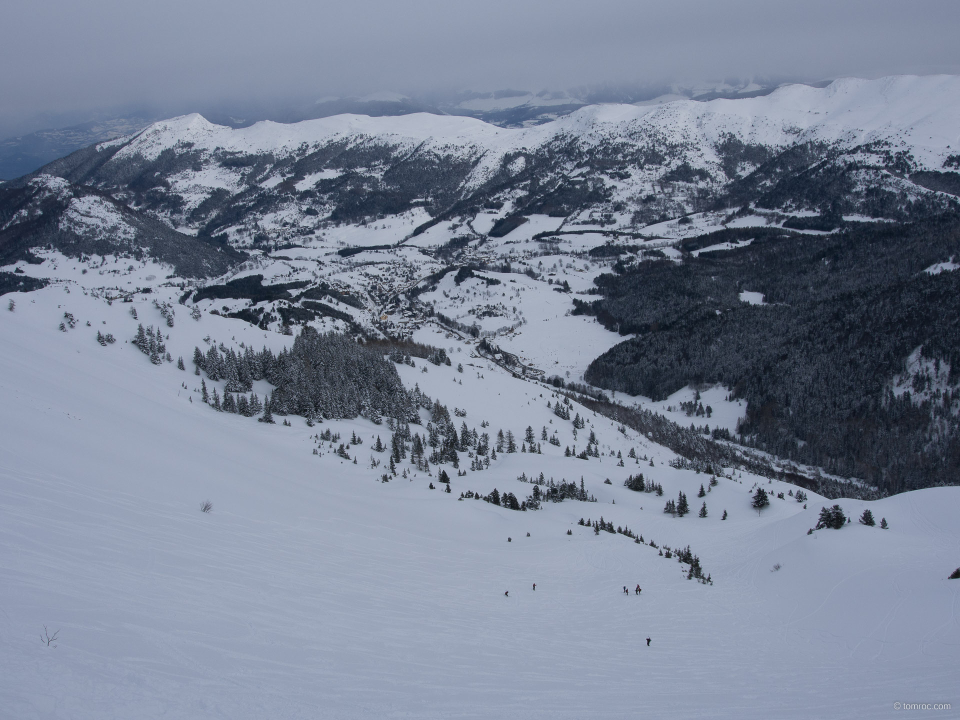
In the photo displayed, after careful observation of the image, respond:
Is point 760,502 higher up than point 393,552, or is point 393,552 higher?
point 393,552

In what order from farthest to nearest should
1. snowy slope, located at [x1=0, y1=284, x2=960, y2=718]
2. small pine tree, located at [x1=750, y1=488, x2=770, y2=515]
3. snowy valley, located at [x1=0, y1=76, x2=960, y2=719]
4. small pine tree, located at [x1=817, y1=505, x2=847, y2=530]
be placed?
small pine tree, located at [x1=750, y1=488, x2=770, y2=515] → small pine tree, located at [x1=817, y1=505, x2=847, y2=530] → snowy valley, located at [x1=0, y1=76, x2=960, y2=719] → snowy slope, located at [x1=0, y1=284, x2=960, y2=718]

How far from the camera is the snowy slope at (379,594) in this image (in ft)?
34.0

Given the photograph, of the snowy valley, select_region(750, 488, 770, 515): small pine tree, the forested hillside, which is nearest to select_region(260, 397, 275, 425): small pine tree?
the snowy valley

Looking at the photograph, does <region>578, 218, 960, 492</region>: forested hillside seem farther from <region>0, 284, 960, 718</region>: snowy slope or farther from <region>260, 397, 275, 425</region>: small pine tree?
<region>260, 397, 275, 425</region>: small pine tree

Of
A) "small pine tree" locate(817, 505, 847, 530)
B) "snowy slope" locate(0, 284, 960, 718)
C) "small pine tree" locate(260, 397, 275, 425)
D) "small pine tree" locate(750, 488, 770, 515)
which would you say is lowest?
"small pine tree" locate(750, 488, 770, 515)

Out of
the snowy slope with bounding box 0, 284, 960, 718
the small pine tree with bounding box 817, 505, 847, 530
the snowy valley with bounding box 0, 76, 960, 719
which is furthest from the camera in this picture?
the small pine tree with bounding box 817, 505, 847, 530

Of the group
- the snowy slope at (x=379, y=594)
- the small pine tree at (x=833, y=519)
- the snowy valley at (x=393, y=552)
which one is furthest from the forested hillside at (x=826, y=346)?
the snowy slope at (x=379, y=594)

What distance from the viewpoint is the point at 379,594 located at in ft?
58.0

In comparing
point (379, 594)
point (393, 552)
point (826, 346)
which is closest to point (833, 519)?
point (393, 552)

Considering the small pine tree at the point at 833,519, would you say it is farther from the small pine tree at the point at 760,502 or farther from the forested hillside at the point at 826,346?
the forested hillside at the point at 826,346

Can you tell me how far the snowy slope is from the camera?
10375 millimetres

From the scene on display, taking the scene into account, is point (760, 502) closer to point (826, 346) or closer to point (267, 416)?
point (267, 416)

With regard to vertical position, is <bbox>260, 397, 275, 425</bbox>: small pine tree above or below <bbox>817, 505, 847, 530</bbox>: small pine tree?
above

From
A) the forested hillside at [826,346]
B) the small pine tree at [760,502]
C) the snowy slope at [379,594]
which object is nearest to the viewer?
the snowy slope at [379,594]
